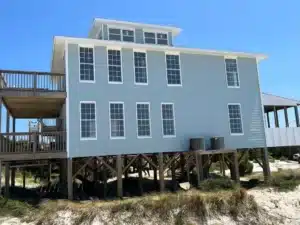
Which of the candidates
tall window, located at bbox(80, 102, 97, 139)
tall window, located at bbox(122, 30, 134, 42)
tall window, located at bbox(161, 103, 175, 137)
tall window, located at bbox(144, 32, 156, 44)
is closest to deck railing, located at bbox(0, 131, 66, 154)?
tall window, located at bbox(80, 102, 97, 139)

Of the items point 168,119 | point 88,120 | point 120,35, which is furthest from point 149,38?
point 88,120

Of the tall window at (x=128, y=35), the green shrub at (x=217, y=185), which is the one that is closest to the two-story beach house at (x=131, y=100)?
the tall window at (x=128, y=35)

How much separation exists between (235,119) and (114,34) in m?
8.55

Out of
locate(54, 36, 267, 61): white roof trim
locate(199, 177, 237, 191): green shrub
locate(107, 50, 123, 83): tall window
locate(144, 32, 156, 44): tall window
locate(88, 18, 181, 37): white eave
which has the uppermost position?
locate(88, 18, 181, 37): white eave

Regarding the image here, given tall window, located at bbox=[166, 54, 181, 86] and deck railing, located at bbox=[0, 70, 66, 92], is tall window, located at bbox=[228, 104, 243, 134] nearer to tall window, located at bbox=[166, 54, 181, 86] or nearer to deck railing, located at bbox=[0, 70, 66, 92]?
tall window, located at bbox=[166, 54, 181, 86]

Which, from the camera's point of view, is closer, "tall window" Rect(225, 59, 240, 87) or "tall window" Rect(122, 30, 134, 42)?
"tall window" Rect(122, 30, 134, 42)

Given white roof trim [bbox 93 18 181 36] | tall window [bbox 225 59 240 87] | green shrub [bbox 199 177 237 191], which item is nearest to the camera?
green shrub [bbox 199 177 237 191]

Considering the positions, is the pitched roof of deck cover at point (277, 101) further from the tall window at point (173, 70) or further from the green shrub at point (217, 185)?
the green shrub at point (217, 185)

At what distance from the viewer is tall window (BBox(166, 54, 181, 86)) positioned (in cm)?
1778

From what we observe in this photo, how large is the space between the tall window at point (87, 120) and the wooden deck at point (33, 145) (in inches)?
36.8

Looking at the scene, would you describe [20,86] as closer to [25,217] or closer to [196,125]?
[25,217]

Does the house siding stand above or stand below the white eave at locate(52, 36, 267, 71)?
below

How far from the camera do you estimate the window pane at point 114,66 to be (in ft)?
54.2

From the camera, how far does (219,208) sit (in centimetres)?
1401
